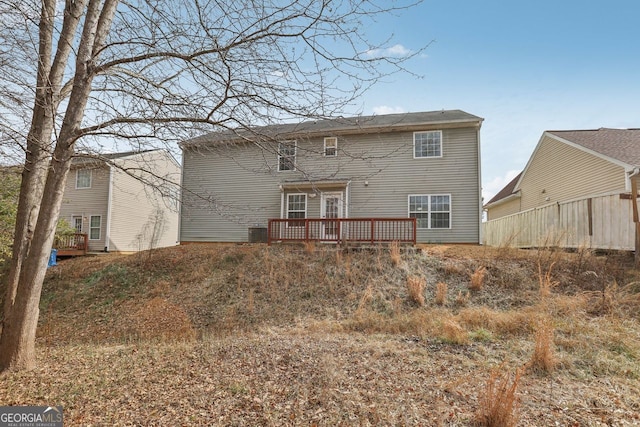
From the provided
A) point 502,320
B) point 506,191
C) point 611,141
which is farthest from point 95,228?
point 611,141

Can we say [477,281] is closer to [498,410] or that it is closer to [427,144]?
[498,410]

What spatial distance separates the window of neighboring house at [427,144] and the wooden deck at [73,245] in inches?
670

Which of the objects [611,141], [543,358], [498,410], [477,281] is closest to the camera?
[498,410]

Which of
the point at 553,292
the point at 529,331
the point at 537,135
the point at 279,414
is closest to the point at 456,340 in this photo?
the point at 529,331

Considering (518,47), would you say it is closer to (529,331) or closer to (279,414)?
(529,331)

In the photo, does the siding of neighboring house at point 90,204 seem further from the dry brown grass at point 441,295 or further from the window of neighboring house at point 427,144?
the dry brown grass at point 441,295

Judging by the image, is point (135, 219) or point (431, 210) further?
point (135, 219)

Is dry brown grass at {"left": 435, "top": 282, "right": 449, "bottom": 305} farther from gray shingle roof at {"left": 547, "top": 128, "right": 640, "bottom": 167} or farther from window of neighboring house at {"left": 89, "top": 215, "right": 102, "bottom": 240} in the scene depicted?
window of neighboring house at {"left": 89, "top": 215, "right": 102, "bottom": 240}

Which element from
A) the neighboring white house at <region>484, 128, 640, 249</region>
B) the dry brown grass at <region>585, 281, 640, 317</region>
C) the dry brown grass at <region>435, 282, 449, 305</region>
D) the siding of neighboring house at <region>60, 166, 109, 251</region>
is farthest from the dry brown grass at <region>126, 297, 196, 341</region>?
the siding of neighboring house at <region>60, 166, 109, 251</region>

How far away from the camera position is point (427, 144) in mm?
13648

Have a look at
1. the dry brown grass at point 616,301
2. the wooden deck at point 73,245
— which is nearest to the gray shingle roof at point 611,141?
the dry brown grass at point 616,301

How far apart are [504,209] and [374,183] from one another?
11.9 metres

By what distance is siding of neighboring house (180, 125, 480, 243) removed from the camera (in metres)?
13.1
